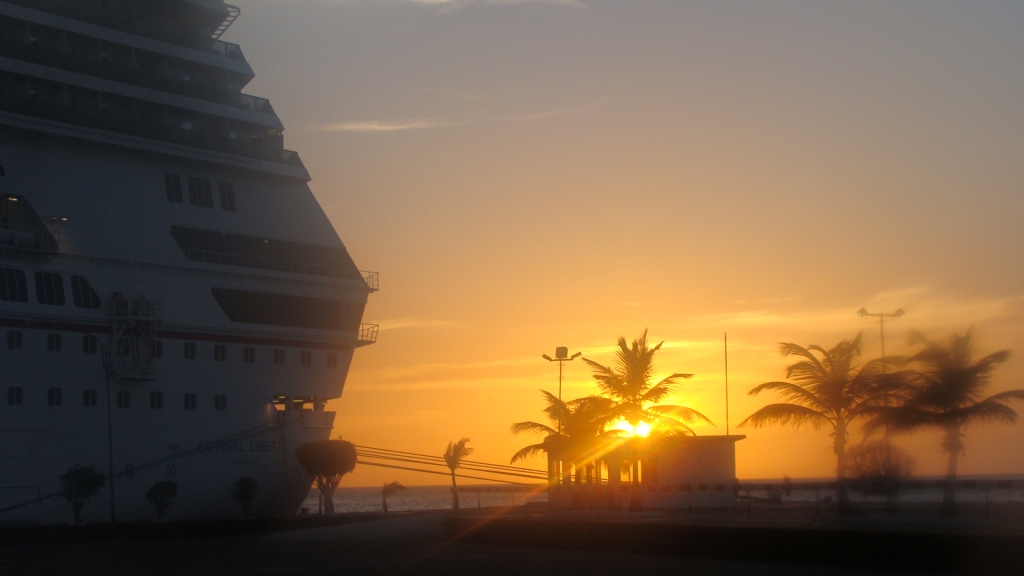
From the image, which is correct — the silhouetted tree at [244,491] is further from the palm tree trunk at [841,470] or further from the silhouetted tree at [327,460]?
the palm tree trunk at [841,470]

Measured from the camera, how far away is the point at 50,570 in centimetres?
2230

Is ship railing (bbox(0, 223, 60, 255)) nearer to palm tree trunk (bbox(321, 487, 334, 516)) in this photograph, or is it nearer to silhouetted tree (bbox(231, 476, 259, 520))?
silhouetted tree (bbox(231, 476, 259, 520))

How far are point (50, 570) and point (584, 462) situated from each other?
66.9 feet

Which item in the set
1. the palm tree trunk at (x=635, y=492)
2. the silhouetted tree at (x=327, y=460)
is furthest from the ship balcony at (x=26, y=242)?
the palm tree trunk at (x=635, y=492)

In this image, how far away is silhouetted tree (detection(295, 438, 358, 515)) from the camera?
41.6m

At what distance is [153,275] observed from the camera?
39.6m

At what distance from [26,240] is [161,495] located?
1023cm

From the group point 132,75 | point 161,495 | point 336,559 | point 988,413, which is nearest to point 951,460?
point 988,413

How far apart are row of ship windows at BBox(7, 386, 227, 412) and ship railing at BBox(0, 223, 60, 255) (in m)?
4.84

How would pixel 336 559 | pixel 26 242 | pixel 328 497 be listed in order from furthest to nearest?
pixel 328 497 → pixel 26 242 → pixel 336 559

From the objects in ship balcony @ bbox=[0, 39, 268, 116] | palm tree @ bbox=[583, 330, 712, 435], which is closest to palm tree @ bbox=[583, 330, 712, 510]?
palm tree @ bbox=[583, 330, 712, 435]

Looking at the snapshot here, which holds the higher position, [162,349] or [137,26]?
[137,26]

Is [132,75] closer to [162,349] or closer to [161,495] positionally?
[162,349]

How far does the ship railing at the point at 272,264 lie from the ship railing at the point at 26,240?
529 cm
